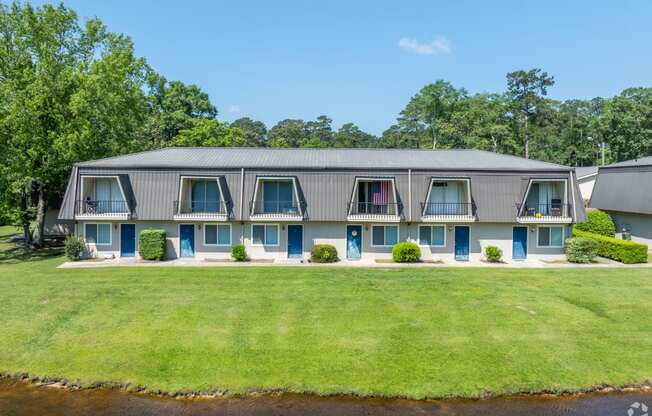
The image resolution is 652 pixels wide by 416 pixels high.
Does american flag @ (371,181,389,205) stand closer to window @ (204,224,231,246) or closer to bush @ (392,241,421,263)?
bush @ (392,241,421,263)

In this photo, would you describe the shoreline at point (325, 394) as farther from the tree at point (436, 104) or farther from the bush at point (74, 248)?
the tree at point (436, 104)

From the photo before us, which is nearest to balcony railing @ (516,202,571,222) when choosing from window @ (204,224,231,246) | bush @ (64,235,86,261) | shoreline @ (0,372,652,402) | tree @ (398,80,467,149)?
shoreline @ (0,372,652,402)

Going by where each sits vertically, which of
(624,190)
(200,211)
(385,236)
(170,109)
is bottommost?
(385,236)

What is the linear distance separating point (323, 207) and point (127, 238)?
38.5 ft

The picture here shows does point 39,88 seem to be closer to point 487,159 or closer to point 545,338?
point 487,159

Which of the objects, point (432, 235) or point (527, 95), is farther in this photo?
point (527, 95)

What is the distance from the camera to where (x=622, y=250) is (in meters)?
24.6

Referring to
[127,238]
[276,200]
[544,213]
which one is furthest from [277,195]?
[544,213]

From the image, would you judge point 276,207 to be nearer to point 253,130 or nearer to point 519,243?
point 519,243

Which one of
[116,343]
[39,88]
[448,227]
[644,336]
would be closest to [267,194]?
[448,227]

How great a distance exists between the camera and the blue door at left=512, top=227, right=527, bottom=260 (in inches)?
1003

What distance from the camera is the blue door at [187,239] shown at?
25219mm

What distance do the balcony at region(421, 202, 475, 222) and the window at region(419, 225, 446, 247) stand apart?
869 mm

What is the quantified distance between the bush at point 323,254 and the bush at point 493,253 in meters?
8.86
